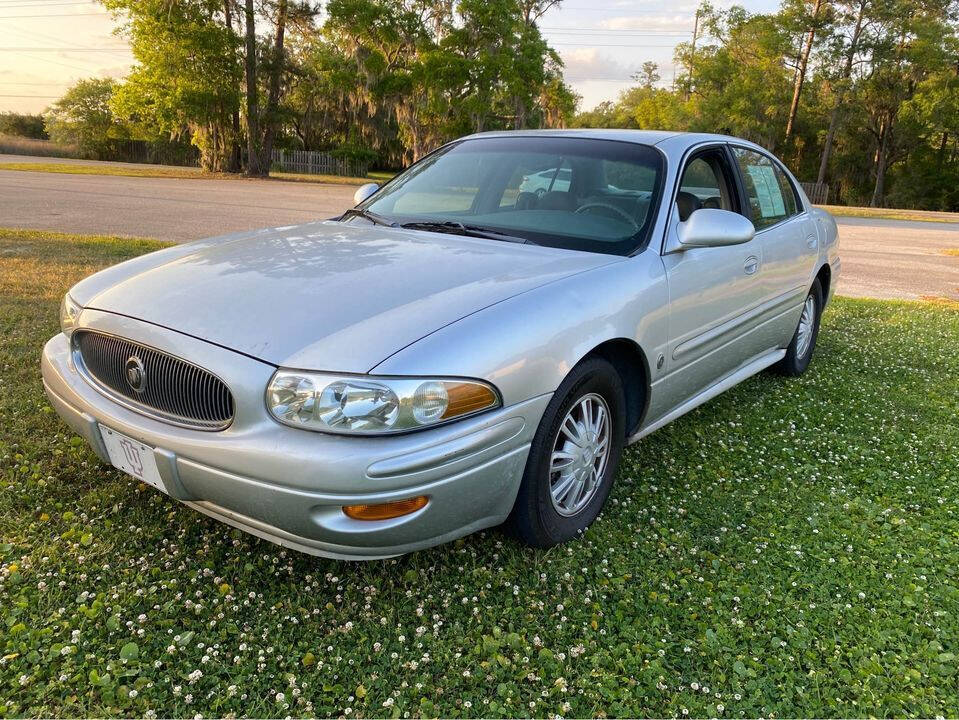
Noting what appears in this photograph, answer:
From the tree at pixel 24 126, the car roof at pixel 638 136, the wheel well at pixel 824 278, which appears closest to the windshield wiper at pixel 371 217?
the car roof at pixel 638 136

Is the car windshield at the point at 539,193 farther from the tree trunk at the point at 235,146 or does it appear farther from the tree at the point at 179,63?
the tree trunk at the point at 235,146

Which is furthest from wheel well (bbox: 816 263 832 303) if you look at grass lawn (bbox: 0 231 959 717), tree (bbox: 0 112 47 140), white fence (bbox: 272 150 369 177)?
tree (bbox: 0 112 47 140)

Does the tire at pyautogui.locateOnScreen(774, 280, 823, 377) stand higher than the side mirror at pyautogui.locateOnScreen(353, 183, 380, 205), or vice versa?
the side mirror at pyautogui.locateOnScreen(353, 183, 380, 205)

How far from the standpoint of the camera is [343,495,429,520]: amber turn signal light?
7.00 feet

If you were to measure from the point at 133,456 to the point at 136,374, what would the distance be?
0.27m

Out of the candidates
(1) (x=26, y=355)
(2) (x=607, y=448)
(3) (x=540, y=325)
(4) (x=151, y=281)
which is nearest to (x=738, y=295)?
(2) (x=607, y=448)

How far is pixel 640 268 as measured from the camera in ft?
9.82

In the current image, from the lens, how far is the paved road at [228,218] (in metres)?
10.4

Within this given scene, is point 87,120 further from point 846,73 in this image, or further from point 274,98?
point 846,73

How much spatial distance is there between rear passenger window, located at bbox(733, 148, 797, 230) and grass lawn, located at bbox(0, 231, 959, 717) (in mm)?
1451

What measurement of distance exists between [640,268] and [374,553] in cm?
158

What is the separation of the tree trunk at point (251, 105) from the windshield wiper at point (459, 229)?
89.5 ft

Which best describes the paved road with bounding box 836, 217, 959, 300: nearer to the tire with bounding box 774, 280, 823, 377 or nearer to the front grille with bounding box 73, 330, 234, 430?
the tire with bounding box 774, 280, 823, 377

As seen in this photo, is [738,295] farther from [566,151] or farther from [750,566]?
[750,566]
